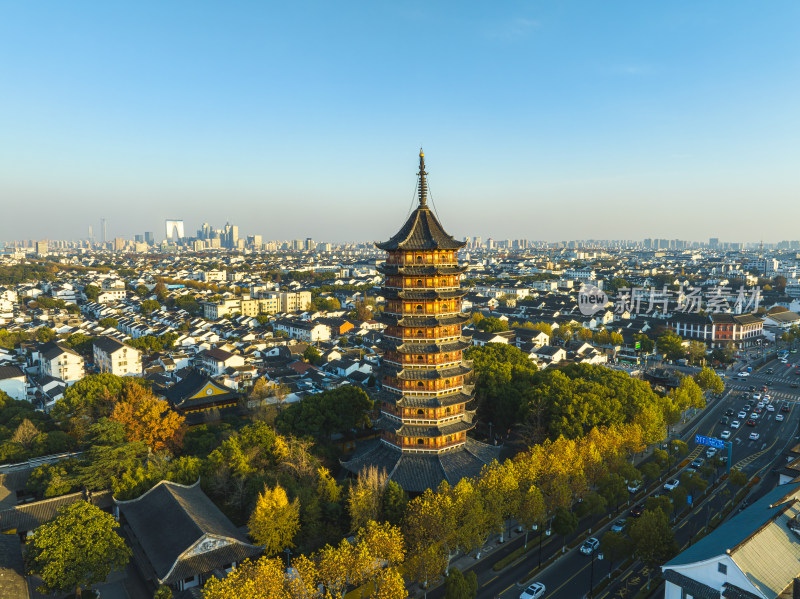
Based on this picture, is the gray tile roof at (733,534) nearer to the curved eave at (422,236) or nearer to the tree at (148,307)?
the curved eave at (422,236)

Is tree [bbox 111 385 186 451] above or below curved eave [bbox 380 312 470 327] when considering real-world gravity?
below

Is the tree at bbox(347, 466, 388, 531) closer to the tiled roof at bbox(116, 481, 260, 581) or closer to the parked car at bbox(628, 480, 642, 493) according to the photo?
the tiled roof at bbox(116, 481, 260, 581)

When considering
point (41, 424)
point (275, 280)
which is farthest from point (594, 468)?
point (275, 280)

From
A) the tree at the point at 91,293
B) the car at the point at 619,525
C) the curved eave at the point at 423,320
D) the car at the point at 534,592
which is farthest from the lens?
the tree at the point at 91,293

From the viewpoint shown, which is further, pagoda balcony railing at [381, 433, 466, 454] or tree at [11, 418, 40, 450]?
tree at [11, 418, 40, 450]

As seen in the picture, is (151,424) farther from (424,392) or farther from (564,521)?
(564,521)

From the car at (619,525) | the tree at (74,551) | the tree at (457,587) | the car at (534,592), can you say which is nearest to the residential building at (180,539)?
the tree at (74,551)

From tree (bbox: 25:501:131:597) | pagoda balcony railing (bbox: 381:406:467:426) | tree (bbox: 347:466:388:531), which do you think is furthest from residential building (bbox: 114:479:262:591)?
pagoda balcony railing (bbox: 381:406:467:426)
